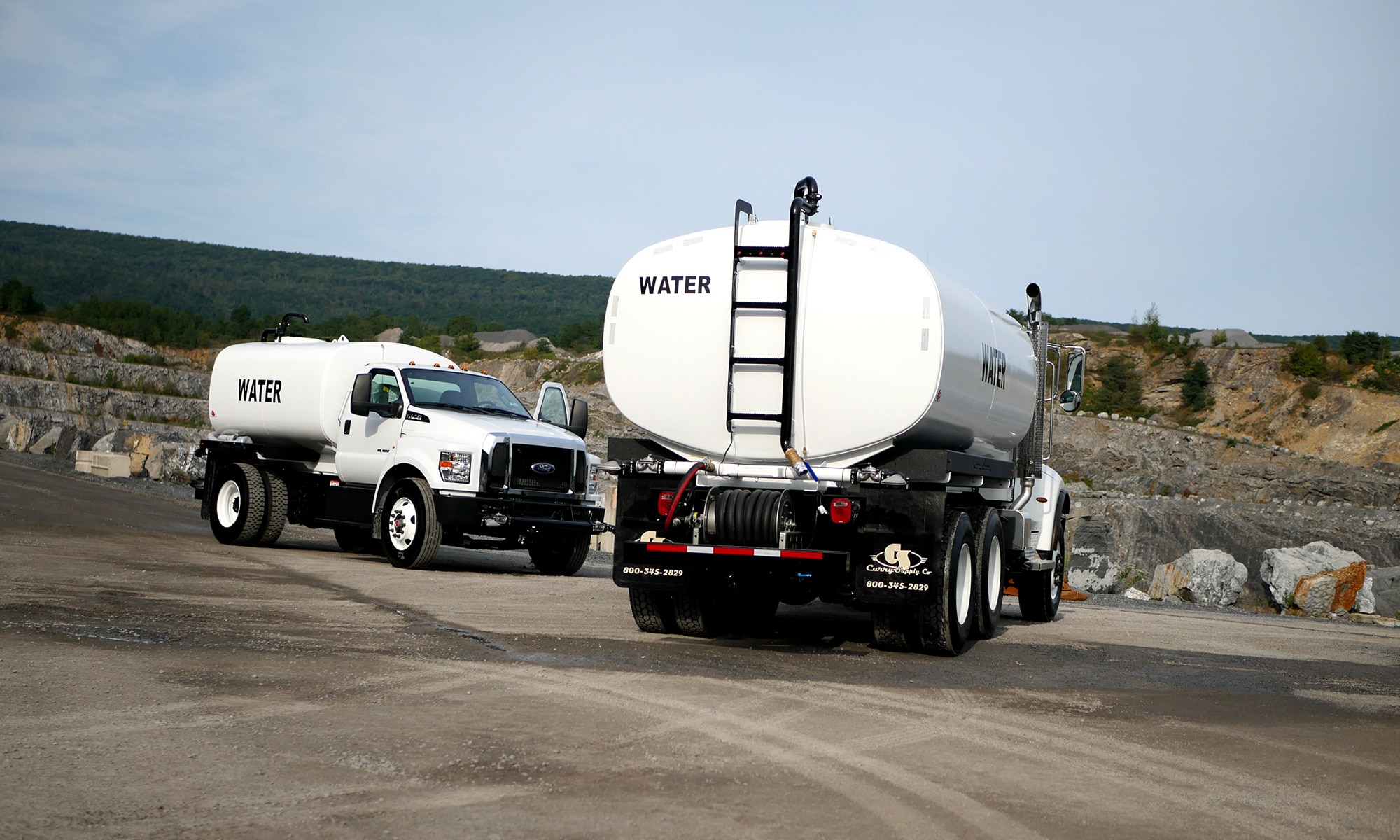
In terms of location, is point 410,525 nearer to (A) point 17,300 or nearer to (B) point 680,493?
(B) point 680,493

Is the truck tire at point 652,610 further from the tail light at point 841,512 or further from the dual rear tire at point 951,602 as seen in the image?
the tail light at point 841,512

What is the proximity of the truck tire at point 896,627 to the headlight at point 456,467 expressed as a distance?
7.28m

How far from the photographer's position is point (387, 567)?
1670 centimetres

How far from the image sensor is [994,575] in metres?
12.2

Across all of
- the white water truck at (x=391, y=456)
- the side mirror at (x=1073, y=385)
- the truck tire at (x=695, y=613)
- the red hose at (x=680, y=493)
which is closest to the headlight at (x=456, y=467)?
the white water truck at (x=391, y=456)

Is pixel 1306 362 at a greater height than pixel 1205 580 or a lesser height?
greater

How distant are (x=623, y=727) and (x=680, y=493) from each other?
10.9 feet

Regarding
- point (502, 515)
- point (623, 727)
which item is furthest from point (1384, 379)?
point (623, 727)

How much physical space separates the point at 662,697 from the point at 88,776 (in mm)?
3394

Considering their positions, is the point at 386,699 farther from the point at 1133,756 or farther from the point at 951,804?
the point at 1133,756

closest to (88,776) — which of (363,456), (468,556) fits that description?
(363,456)

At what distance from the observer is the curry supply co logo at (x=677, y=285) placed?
1003 cm

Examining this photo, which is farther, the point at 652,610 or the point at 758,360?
the point at 652,610

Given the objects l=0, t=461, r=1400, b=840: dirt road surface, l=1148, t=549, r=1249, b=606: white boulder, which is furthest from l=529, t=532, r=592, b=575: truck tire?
l=1148, t=549, r=1249, b=606: white boulder
